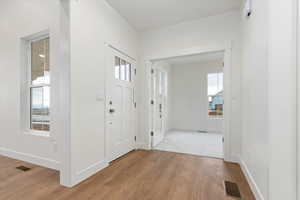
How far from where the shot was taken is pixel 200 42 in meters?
2.84

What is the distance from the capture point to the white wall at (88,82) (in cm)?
180

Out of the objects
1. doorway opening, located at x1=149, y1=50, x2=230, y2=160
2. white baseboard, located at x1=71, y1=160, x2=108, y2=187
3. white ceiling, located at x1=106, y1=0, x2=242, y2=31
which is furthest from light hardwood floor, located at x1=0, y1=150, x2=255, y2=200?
white ceiling, located at x1=106, y1=0, x2=242, y2=31

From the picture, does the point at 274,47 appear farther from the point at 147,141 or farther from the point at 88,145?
the point at 147,141

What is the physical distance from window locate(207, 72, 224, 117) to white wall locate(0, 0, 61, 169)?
4990mm

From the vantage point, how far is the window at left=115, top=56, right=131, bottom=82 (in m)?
2.71

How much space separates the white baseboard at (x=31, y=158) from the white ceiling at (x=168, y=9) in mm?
2900

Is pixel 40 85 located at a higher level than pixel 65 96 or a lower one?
higher

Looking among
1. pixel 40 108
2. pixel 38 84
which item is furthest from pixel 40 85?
pixel 40 108

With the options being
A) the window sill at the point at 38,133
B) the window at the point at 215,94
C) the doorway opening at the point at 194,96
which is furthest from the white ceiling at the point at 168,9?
the window at the point at 215,94

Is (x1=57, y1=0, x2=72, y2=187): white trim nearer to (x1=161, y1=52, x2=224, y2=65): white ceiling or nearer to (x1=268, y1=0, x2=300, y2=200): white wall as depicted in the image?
(x1=268, y1=0, x2=300, y2=200): white wall

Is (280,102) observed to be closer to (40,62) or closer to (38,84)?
(38,84)

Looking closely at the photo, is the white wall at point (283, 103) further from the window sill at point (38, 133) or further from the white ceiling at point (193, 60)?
the white ceiling at point (193, 60)

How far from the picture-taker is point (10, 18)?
269cm

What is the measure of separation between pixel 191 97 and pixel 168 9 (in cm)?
366
